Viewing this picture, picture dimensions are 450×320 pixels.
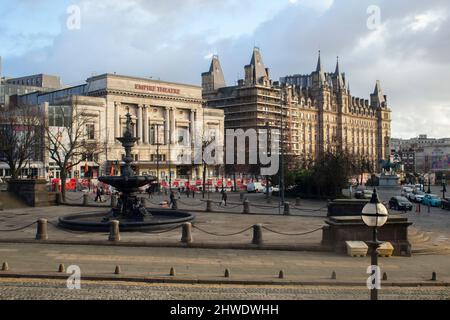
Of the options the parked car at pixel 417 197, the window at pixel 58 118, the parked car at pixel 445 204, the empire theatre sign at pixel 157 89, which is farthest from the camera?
the empire theatre sign at pixel 157 89

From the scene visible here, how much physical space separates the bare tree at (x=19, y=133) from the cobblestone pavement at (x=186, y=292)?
41720 mm

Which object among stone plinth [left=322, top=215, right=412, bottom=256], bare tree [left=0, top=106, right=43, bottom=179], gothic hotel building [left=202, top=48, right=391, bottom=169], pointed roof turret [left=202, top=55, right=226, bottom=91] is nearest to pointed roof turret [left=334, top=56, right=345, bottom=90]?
gothic hotel building [left=202, top=48, right=391, bottom=169]

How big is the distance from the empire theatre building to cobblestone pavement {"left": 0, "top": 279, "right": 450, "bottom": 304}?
268 feet

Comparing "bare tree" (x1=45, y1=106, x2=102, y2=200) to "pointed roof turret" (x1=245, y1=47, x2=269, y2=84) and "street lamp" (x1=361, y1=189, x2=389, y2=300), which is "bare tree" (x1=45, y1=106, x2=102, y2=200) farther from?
"pointed roof turret" (x1=245, y1=47, x2=269, y2=84)

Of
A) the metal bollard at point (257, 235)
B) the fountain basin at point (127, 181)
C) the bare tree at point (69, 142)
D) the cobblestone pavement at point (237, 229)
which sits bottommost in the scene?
the cobblestone pavement at point (237, 229)

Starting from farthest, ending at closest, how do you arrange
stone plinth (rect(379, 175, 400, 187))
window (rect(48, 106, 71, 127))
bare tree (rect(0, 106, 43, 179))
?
1. stone plinth (rect(379, 175, 400, 187))
2. window (rect(48, 106, 71, 127))
3. bare tree (rect(0, 106, 43, 179))

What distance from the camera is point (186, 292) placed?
1412 centimetres

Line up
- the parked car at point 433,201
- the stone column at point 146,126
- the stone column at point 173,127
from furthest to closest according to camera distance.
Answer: the stone column at point 173,127 < the stone column at point 146,126 < the parked car at point 433,201

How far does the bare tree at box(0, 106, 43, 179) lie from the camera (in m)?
54.2

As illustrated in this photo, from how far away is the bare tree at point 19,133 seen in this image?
54.2 meters

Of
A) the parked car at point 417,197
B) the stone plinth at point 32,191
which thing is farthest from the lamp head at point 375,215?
the parked car at point 417,197

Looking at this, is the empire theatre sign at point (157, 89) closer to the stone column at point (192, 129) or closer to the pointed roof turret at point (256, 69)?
the stone column at point (192, 129)

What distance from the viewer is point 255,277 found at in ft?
51.9
